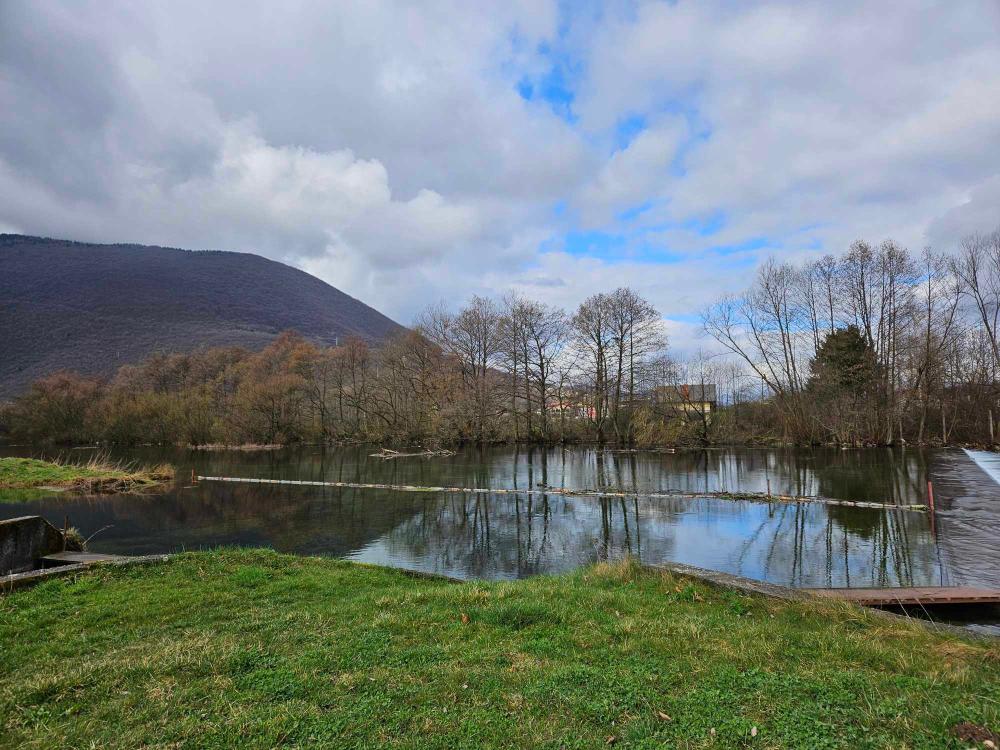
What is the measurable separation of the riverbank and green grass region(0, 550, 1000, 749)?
2022 centimetres

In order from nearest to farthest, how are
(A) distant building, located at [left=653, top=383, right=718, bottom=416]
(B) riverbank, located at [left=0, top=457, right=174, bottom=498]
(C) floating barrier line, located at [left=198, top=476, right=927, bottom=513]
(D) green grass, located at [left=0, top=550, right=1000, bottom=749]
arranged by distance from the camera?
1. (D) green grass, located at [left=0, top=550, right=1000, bottom=749]
2. (C) floating barrier line, located at [left=198, top=476, right=927, bottom=513]
3. (B) riverbank, located at [left=0, top=457, right=174, bottom=498]
4. (A) distant building, located at [left=653, top=383, right=718, bottom=416]

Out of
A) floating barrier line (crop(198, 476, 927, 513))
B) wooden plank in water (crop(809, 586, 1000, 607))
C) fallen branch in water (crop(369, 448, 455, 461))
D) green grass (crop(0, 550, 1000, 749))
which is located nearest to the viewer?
green grass (crop(0, 550, 1000, 749))

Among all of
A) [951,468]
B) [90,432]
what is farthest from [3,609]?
[90,432]

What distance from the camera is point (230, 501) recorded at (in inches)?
775

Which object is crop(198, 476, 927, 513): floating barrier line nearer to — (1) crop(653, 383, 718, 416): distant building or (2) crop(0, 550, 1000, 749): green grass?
(2) crop(0, 550, 1000, 749): green grass

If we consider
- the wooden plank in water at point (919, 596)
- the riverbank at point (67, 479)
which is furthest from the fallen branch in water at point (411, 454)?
the wooden plank in water at point (919, 596)

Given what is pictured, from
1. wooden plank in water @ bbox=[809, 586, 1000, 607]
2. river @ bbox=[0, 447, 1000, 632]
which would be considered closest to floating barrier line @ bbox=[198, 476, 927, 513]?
river @ bbox=[0, 447, 1000, 632]

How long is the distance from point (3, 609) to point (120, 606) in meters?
1.19

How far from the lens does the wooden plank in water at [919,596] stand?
22.7ft

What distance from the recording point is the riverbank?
2244 cm

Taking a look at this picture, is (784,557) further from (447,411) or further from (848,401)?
(447,411)

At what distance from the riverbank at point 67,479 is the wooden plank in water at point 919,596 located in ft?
84.7

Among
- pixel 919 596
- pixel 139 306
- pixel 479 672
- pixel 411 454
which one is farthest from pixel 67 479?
pixel 139 306

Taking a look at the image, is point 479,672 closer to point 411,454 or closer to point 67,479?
point 67,479
